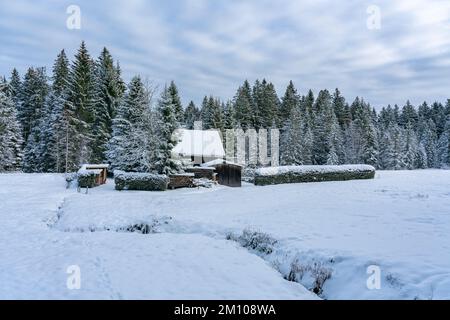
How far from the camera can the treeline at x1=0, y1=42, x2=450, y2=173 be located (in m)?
30.7

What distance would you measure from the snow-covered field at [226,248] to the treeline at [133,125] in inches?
465

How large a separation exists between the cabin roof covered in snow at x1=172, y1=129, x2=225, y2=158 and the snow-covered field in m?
24.2

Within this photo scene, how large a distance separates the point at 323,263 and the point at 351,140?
51.1m

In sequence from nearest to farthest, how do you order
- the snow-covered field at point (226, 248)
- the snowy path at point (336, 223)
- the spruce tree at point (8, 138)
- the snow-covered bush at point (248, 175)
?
1. the snow-covered field at point (226, 248)
2. the snowy path at point (336, 223)
3. the spruce tree at point (8, 138)
4. the snow-covered bush at point (248, 175)

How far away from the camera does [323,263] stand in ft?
30.0

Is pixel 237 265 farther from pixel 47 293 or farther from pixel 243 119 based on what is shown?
pixel 243 119

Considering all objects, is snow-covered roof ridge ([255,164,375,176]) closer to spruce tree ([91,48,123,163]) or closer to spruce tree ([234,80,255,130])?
spruce tree ([91,48,123,163])

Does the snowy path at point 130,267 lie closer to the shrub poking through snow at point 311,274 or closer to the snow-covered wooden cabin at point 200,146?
the shrub poking through snow at point 311,274

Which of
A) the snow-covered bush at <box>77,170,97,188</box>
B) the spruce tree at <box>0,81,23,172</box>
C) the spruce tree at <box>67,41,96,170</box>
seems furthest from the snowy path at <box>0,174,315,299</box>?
the spruce tree at <box>0,81,23,172</box>

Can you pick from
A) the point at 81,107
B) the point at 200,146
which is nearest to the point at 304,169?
the point at 200,146

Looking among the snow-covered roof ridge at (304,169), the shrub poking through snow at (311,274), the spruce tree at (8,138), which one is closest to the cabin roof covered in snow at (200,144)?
the snow-covered roof ridge at (304,169)

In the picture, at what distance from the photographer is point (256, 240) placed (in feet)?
39.1

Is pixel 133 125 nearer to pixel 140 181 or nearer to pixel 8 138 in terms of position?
pixel 140 181

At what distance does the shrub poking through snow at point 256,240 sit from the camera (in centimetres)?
1134
